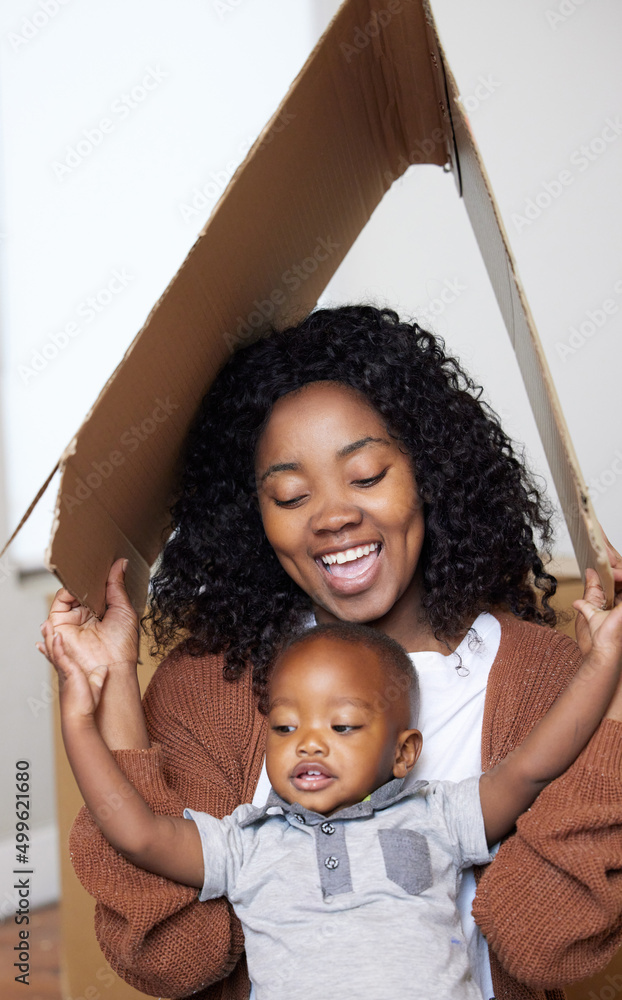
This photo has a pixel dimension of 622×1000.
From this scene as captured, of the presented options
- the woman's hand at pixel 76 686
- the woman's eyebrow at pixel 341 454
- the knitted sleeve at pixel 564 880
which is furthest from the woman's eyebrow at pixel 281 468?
the knitted sleeve at pixel 564 880

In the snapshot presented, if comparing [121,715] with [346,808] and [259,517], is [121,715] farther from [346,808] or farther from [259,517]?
[259,517]

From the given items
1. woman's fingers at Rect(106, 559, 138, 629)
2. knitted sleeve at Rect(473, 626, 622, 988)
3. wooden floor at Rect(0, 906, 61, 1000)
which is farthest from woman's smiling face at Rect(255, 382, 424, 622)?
wooden floor at Rect(0, 906, 61, 1000)

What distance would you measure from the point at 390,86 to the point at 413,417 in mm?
426

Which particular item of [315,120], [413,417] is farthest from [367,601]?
[315,120]

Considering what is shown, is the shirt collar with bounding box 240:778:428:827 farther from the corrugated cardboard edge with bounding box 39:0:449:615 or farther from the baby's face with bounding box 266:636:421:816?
the corrugated cardboard edge with bounding box 39:0:449:615

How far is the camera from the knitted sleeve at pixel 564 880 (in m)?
1.03

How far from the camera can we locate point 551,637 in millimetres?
1361

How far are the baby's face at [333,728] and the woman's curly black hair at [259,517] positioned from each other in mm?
174

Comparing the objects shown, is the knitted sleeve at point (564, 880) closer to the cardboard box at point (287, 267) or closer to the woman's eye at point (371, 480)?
the cardboard box at point (287, 267)

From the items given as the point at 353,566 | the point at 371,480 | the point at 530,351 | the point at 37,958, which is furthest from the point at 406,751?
the point at 37,958

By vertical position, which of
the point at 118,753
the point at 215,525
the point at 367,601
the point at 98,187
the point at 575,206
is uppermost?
the point at 98,187

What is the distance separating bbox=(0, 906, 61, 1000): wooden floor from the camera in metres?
2.30

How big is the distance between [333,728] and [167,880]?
0.25m

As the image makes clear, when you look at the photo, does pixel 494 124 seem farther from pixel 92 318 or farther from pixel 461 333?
pixel 92 318
